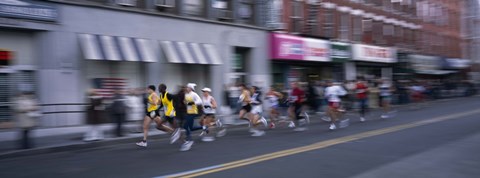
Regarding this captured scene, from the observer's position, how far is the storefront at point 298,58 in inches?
910

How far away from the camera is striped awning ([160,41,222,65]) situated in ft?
59.3

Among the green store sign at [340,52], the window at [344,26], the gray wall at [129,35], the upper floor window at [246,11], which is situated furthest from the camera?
the window at [344,26]

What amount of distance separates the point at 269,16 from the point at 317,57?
4.09 m

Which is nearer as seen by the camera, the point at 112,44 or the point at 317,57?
the point at 112,44

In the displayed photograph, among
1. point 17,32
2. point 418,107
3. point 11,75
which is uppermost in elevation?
point 17,32

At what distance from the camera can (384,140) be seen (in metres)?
11.0

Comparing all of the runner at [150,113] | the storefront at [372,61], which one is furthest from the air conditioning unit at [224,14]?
the runner at [150,113]

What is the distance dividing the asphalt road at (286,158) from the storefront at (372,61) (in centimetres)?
1712

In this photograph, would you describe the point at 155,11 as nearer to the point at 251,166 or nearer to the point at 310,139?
the point at 310,139

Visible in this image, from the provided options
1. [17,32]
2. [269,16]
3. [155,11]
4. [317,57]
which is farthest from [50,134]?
[317,57]

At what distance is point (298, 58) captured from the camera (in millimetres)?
23688

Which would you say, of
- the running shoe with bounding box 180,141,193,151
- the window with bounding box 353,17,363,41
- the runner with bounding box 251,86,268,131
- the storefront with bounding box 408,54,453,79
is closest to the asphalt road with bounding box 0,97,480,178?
the running shoe with bounding box 180,141,193,151

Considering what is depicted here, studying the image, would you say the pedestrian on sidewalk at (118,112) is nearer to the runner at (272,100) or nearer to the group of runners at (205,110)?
the group of runners at (205,110)

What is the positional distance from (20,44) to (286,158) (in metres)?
10.1
